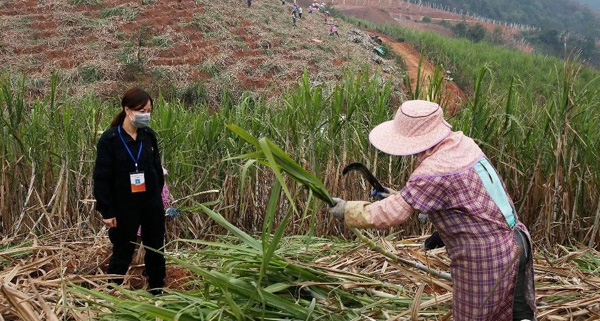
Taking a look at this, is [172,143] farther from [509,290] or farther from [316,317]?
[509,290]

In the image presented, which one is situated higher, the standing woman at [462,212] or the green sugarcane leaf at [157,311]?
the standing woman at [462,212]

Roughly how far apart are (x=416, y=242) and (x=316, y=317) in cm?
134

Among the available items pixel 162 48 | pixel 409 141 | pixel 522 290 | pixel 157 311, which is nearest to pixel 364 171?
pixel 409 141

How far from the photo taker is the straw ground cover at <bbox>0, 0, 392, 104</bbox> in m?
13.0


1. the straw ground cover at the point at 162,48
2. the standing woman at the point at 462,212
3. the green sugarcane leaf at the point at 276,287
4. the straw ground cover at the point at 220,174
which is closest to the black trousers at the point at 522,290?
the standing woman at the point at 462,212

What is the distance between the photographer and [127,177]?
269 cm

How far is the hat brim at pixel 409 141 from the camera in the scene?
70.7 inches

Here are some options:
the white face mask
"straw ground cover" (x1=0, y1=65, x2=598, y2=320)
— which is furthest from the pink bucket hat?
the white face mask

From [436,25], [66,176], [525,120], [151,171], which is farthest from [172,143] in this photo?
[436,25]

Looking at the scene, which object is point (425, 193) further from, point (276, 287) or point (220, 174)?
point (220, 174)

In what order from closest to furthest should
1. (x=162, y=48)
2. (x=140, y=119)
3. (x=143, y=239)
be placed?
(x=140, y=119) < (x=143, y=239) < (x=162, y=48)

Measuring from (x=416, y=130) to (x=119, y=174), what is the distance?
4.97 feet

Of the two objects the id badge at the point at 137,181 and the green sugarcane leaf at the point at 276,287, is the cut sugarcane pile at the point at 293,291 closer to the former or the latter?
the green sugarcane leaf at the point at 276,287

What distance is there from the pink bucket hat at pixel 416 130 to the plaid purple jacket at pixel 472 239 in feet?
0.38
